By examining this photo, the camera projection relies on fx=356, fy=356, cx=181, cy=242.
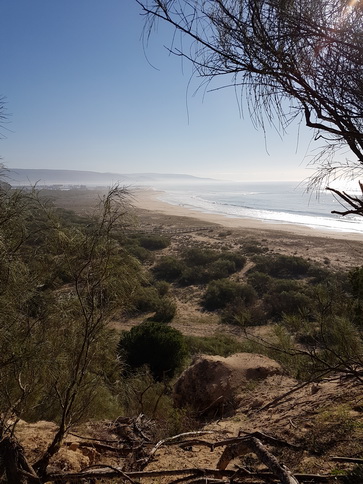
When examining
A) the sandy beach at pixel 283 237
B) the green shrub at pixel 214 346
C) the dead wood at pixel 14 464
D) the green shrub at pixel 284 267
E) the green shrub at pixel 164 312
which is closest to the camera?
the dead wood at pixel 14 464

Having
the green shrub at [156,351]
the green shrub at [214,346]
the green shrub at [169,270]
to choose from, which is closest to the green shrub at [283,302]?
the green shrub at [214,346]

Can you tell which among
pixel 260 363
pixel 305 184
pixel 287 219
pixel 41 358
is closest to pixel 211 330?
pixel 260 363

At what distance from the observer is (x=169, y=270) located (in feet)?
69.7

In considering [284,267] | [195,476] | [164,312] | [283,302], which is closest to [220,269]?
[284,267]

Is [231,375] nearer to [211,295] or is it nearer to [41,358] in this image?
[41,358]

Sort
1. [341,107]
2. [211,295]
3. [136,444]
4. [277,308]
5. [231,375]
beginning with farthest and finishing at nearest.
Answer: [211,295] < [277,308] < [231,375] < [136,444] < [341,107]

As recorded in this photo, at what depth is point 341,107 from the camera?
1.98 metres

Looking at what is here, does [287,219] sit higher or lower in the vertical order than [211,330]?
higher

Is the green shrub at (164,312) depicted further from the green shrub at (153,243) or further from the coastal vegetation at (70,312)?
the green shrub at (153,243)

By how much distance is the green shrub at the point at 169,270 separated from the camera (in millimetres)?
Result: 20919

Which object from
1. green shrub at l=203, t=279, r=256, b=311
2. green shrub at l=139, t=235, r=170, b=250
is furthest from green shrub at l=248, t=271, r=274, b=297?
green shrub at l=139, t=235, r=170, b=250

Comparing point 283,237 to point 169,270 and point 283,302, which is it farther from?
point 283,302

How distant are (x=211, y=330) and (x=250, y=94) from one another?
39.9 ft

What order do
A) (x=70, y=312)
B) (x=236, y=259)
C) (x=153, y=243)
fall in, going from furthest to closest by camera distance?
(x=153, y=243), (x=236, y=259), (x=70, y=312)
